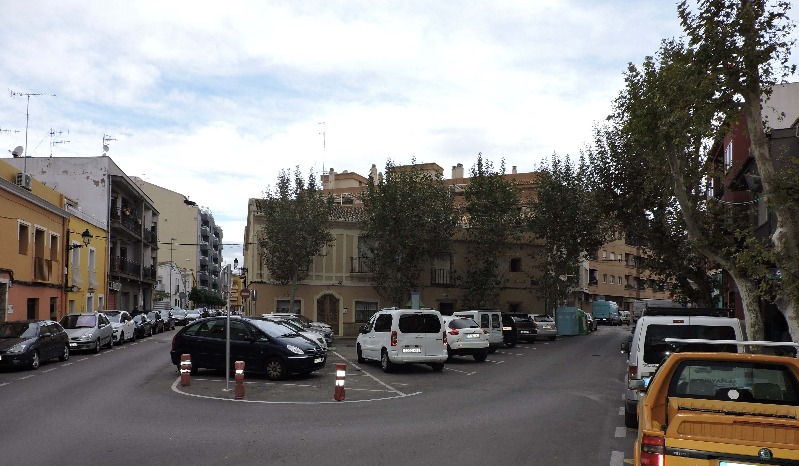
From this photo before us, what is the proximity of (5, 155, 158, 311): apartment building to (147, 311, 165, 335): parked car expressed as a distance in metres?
3.74

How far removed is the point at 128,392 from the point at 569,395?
32.4ft

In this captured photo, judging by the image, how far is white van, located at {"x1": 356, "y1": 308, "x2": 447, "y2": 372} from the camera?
20.8 m

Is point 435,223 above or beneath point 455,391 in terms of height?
above

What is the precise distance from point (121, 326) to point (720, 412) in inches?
1282

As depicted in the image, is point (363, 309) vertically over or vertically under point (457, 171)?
under

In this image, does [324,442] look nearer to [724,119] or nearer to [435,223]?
[724,119]

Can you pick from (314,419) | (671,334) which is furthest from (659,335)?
(314,419)

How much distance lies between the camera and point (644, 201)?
33531 millimetres

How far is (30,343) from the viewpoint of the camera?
2108cm

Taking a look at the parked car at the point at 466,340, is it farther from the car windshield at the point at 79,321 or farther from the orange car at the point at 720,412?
the orange car at the point at 720,412

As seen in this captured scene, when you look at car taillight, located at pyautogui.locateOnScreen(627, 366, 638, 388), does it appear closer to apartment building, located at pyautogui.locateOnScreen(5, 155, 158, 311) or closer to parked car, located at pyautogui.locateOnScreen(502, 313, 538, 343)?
parked car, located at pyautogui.locateOnScreen(502, 313, 538, 343)

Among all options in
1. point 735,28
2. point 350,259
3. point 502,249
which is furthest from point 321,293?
point 735,28

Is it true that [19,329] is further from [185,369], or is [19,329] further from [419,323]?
[419,323]

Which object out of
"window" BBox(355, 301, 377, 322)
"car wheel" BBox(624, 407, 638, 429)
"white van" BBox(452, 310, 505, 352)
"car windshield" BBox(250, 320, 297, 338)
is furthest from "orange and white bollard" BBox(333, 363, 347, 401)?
"window" BBox(355, 301, 377, 322)
